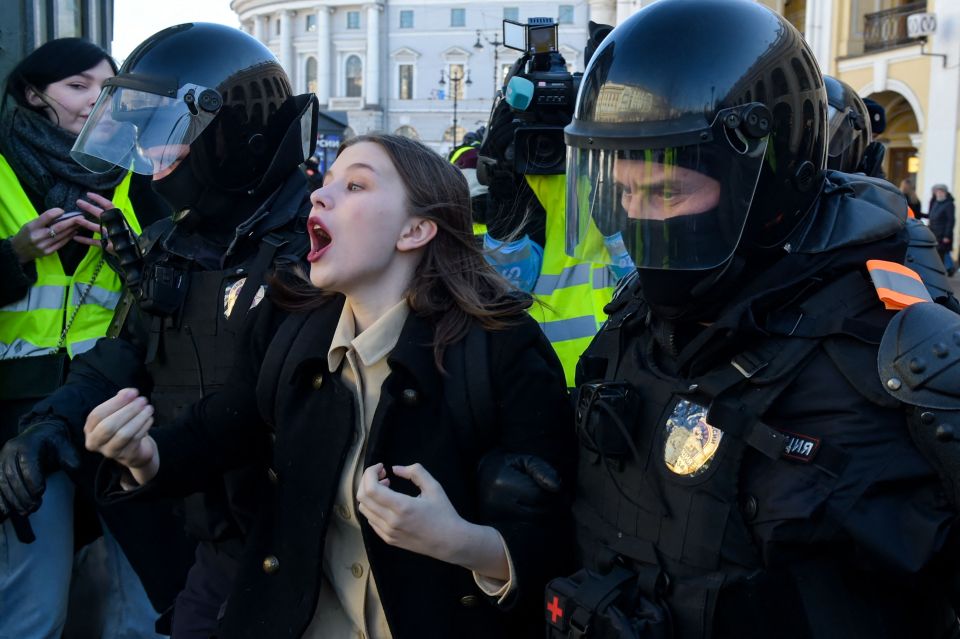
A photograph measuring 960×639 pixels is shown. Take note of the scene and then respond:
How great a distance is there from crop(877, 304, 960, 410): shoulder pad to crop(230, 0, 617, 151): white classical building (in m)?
67.8

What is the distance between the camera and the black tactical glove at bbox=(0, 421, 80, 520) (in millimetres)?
2293

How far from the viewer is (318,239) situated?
6.85ft

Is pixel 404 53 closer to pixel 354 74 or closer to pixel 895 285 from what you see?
pixel 354 74

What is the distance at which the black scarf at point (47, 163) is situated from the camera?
3.31 metres

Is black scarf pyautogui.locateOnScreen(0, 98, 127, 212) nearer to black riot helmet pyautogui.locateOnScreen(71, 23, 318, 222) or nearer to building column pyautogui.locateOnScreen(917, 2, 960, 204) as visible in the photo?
black riot helmet pyautogui.locateOnScreen(71, 23, 318, 222)

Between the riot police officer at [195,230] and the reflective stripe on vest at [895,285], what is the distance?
1.47 meters

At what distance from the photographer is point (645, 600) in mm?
1649

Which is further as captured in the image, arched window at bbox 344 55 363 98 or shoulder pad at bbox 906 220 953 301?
arched window at bbox 344 55 363 98

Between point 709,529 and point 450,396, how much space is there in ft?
1.98

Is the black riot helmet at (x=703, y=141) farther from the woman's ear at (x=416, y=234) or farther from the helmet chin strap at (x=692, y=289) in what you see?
the woman's ear at (x=416, y=234)

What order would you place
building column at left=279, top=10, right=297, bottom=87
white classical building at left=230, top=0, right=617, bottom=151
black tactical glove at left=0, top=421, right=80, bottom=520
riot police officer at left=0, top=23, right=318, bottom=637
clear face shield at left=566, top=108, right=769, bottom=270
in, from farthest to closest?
building column at left=279, top=10, right=297, bottom=87 → white classical building at left=230, top=0, right=617, bottom=151 → riot police officer at left=0, top=23, right=318, bottom=637 → black tactical glove at left=0, top=421, right=80, bottom=520 → clear face shield at left=566, top=108, right=769, bottom=270

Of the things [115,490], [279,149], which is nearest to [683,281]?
[115,490]

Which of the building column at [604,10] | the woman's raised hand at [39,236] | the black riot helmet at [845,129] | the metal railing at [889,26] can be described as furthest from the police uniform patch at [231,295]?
the building column at [604,10]

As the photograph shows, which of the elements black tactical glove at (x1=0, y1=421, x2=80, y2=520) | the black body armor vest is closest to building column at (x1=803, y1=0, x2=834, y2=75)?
the black body armor vest
